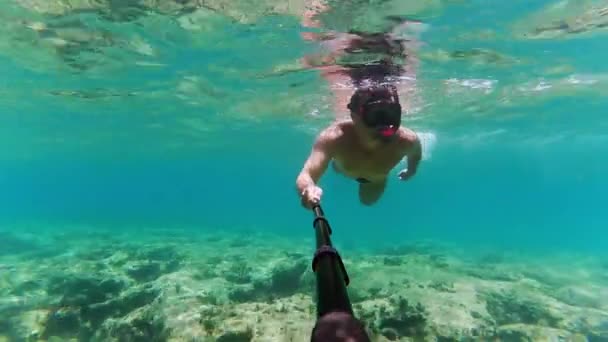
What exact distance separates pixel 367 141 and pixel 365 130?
0.24 m

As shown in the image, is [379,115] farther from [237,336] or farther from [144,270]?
[144,270]

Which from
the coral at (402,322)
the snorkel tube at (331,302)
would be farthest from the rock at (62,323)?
the snorkel tube at (331,302)

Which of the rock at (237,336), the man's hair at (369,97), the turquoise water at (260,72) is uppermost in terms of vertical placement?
the turquoise water at (260,72)

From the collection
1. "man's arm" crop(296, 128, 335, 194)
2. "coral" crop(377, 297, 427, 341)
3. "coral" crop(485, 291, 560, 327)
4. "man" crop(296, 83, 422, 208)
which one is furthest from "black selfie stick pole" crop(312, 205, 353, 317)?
"coral" crop(485, 291, 560, 327)

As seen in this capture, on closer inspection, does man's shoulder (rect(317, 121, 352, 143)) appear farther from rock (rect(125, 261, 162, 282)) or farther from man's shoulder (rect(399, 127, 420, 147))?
rock (rect(125, 261, 162, 282))

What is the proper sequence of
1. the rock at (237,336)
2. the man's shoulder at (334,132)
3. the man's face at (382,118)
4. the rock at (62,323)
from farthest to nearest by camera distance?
the rock at (62,323) < the rock at (237,336) < the man's face at (382,118) < the man's shoulder at (334,132)

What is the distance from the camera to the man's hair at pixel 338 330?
137 centimetres

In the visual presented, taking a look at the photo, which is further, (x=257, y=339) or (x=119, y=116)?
(x=119, y=116)

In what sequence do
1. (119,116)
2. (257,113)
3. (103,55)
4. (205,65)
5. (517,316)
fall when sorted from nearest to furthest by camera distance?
(517,316)
(103,55)
(205,65)
(257,113)
(119,116)

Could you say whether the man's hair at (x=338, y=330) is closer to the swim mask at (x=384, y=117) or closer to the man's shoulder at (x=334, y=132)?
the man's shoulder at (x=334, y=132)

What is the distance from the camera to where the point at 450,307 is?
1144 centimetres

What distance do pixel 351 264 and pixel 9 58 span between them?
1914 centimetres

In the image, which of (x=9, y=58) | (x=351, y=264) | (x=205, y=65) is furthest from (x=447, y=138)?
(x=9, y=58)

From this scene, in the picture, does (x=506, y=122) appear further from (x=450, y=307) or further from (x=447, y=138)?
(x=450, y=307)
